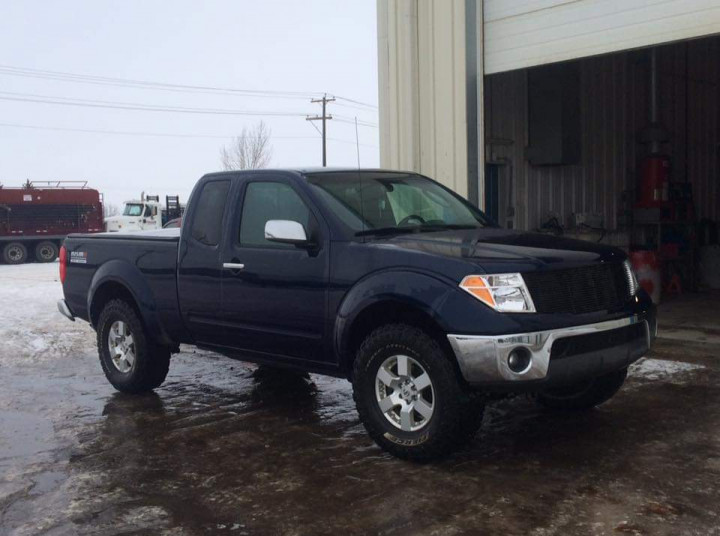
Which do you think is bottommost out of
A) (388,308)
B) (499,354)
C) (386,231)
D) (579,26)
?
(499,354)

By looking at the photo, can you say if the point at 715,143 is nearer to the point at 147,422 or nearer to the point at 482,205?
the point at 482,205

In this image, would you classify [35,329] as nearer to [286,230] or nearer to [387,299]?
[286,230]

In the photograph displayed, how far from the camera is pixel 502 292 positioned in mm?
4602

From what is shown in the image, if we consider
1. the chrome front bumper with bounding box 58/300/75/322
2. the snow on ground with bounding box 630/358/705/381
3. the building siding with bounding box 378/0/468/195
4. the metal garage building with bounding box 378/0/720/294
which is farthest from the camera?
the building siding with bounding box 378/0/468/195

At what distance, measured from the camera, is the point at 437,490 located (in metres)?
4.45

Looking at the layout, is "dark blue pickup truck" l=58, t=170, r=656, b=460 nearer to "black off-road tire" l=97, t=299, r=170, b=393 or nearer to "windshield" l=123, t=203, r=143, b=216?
"black off-road tire" l=97, t=299, r=170, b=393

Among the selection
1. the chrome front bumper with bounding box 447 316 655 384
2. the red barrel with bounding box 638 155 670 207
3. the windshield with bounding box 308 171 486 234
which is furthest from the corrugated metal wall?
the chrome front bumper with bounding box 447 316 655 384

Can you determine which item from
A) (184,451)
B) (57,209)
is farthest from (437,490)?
(57,209)

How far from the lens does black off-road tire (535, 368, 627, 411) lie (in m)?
5.71

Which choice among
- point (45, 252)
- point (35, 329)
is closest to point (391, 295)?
point (35, 329)

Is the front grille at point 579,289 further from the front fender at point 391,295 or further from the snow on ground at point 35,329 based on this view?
the snow on ground at point 35,329

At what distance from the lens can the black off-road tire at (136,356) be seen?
22.8ft

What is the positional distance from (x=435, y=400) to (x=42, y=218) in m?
32.1

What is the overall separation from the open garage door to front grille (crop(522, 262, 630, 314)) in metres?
3.98
